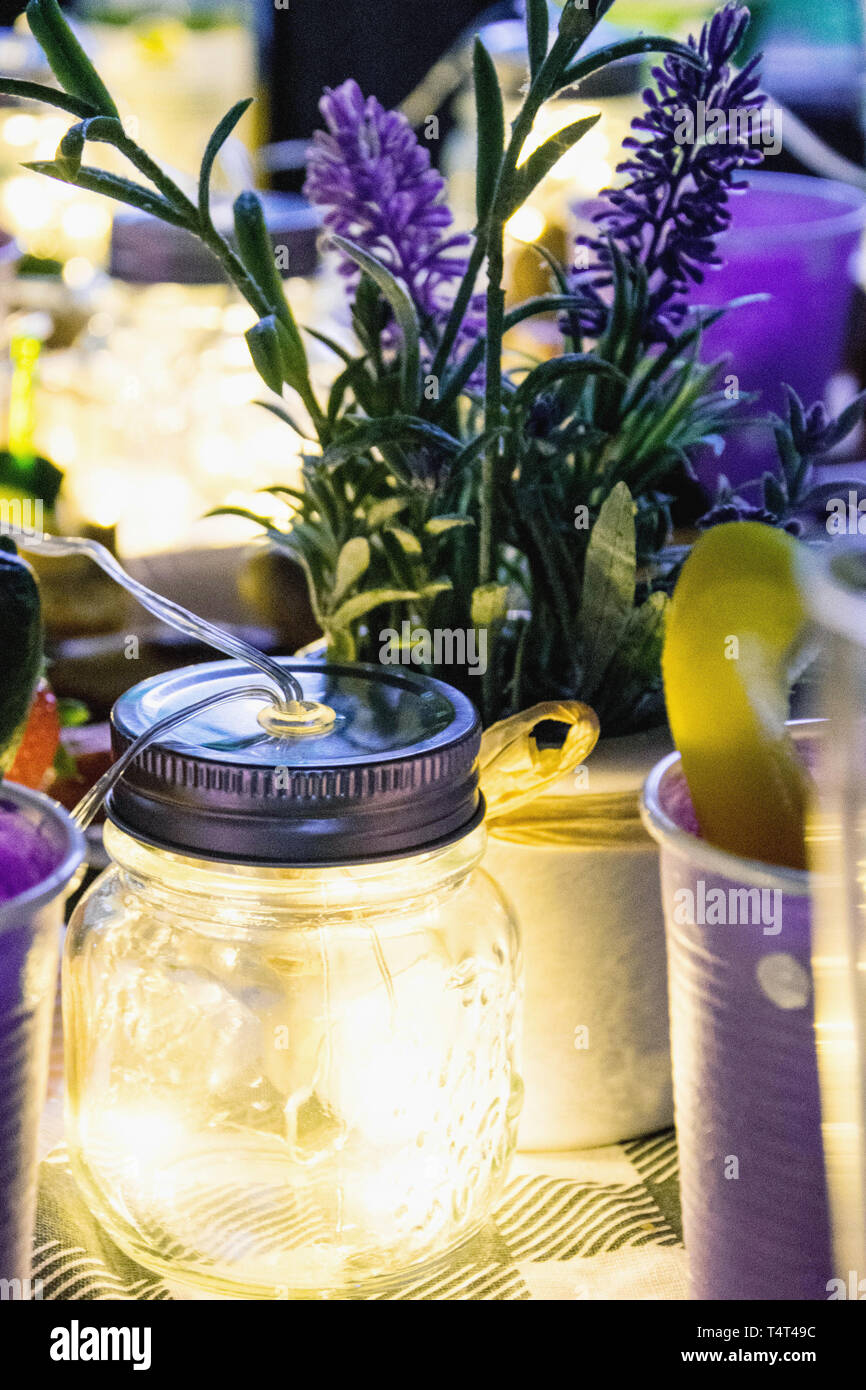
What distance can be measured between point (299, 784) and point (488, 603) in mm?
91

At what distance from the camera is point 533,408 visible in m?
0.38

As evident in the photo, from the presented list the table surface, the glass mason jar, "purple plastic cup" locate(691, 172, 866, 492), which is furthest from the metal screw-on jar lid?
"purple plastic cup" locate(691, 172, 866, 492)

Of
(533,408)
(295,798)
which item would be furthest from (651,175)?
(295,798)

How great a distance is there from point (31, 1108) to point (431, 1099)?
0.11 meters

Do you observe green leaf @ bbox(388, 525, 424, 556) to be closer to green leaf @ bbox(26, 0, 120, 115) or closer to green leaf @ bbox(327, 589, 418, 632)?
green leaf @ bbox(327, 589, 418, 632)

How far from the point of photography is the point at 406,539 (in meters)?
0.39

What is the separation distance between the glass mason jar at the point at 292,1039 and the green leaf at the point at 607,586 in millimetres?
46

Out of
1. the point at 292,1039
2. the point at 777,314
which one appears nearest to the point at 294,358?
the point at 292,1039

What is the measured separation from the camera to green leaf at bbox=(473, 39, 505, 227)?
0.35 m

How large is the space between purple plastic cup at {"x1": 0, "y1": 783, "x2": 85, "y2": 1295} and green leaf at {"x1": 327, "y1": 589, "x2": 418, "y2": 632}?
0.42 ft

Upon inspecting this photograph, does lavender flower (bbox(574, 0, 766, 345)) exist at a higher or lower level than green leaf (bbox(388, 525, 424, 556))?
higher

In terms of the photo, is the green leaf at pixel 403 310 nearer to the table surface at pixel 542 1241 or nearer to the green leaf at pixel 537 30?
the green leaf at pixel 537 30

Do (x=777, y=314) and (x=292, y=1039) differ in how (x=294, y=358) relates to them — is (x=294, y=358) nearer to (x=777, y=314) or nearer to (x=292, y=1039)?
(x=292, y=1039)
